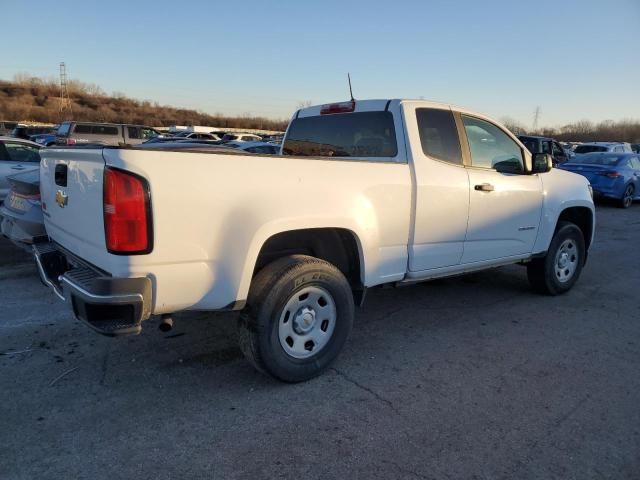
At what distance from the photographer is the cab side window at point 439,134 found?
13.7 feet

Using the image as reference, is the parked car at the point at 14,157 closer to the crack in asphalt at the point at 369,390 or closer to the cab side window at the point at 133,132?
the crack in asphalt at the point at 369,390

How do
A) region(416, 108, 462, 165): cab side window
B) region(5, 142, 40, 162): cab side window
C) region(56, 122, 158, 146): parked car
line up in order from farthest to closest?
region(56, 122, 158, 146): parked car → region(5, 142, 40, 162): cab side window → region(416, 108, 462, 165): cab side window

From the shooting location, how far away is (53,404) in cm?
312

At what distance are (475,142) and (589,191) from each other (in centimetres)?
231

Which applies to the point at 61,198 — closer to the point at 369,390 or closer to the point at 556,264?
the point at 369,390

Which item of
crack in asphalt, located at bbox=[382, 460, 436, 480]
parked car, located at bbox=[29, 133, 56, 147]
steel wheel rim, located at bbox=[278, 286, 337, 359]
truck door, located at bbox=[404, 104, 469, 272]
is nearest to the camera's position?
crack in asphalt, located at bbox=[382, 460, 436, 480]

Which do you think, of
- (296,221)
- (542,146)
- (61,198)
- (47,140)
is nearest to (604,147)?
(542,146)

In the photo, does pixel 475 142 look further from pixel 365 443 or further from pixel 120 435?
pixel 120 435

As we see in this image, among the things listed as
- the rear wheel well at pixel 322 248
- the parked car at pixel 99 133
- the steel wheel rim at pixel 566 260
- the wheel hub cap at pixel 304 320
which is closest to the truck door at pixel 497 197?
the steel wheel rim at pixel 566 260

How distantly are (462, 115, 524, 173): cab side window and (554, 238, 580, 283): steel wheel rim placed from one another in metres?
1.34

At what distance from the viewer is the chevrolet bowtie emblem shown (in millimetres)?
3270

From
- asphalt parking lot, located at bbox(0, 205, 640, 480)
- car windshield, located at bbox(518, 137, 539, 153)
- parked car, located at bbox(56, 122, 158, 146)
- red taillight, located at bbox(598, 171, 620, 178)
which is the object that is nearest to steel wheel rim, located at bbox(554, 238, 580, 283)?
asphalt parking lot, located at bbox(0, 205, 640, 480)

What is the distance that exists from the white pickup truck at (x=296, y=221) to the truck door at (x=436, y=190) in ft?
0.04

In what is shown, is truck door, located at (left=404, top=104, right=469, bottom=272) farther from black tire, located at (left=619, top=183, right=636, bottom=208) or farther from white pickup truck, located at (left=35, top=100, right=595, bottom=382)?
black tire, located at (left=619, top=183, right=636, bottom=208)
